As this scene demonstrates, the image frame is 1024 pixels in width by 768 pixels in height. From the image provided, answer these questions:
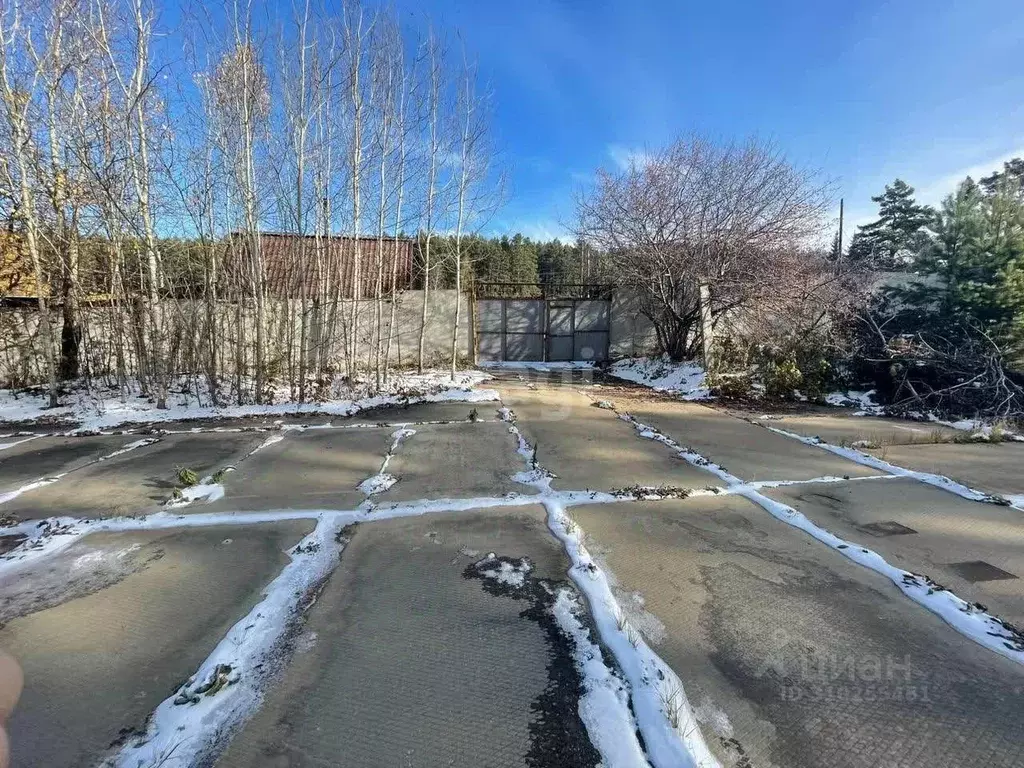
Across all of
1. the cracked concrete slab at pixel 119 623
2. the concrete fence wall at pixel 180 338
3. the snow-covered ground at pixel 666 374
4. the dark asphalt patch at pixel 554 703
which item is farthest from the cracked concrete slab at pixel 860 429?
the concrete fence wall at pixel 180 338

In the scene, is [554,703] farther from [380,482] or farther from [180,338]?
[180,338]

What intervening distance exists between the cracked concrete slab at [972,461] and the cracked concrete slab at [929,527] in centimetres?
51

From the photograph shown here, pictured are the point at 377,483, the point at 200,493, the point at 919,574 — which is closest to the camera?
the point at 919,574

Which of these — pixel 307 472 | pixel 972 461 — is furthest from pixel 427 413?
pixel 972 461

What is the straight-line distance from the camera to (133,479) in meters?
3.79

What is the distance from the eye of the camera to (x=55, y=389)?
258 inches

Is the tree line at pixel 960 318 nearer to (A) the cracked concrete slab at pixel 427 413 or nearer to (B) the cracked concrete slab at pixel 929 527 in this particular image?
(B) the cracked concrete slab at pixel 929 527

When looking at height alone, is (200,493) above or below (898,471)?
below

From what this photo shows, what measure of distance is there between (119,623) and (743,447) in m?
5.05

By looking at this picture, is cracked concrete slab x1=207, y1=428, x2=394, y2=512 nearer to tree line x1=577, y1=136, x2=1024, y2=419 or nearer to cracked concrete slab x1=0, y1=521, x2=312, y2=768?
cracked concrete slab x1=0, y1=521, x2=312, y2=768

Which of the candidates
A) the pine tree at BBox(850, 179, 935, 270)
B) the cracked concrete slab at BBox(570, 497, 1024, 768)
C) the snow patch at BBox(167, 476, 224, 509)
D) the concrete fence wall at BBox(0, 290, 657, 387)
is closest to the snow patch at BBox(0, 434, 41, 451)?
the concrete fence wall at BBox(0, 290, 657, 387)

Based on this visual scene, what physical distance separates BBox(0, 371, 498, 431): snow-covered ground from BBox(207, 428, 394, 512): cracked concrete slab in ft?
4.89

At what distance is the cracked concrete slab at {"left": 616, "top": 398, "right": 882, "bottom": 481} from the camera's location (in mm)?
4105

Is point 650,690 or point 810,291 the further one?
point 810,291
